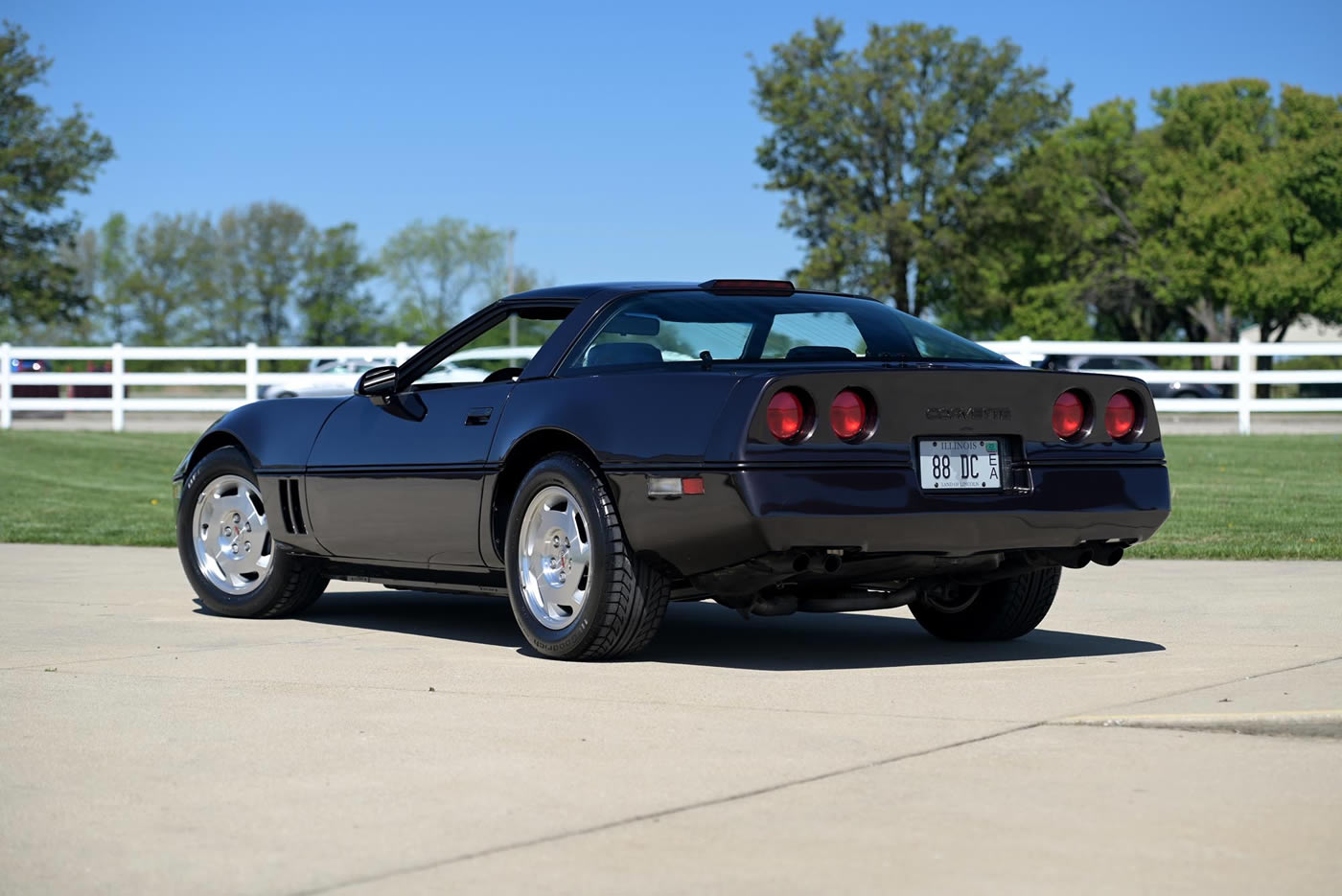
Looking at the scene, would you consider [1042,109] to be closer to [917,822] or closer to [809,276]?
[809,276]

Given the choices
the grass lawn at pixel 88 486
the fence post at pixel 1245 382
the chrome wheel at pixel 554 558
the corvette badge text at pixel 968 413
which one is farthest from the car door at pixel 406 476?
the fence post at pixel 1245 382

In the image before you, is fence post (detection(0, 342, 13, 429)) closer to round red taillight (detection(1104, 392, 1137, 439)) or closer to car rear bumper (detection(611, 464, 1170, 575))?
car rear bumper (detection(611, 464, 1170, 575))

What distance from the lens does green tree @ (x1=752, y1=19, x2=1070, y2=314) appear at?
67.1 meters

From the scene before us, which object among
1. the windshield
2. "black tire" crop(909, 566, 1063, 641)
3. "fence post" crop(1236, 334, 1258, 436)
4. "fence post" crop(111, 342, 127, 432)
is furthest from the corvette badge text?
"fence post" crop(111, 342, 127, 432)

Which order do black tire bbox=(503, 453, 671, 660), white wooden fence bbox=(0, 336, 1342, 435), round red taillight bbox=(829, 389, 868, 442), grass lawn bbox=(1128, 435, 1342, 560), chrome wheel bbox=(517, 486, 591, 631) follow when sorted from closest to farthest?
1. round red taillight bbox=(829, 389, 868, 442)
2. black tire bbox=(503, 453, 671, 660)
3. chrome wheel bbox=(517, 486, 591, 631)
4. grass lawn bbox=(1128, 435, 1342, 560)
5. white wooden fence bbox=(0, 336, 1342, 435)

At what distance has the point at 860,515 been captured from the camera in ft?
19.8

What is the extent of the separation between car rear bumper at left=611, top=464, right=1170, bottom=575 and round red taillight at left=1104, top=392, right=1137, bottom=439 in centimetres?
19

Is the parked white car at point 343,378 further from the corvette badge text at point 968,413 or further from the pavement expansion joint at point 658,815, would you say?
the pavement expansion joint at point 658,815

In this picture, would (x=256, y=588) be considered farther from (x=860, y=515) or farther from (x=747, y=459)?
(x=860, y=515)

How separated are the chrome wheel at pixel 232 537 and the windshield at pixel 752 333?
7.55 feet

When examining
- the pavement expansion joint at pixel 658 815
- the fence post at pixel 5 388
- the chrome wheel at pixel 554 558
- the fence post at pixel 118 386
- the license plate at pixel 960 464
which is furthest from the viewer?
the fence post at pixel 5 388

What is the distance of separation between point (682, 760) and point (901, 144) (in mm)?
65628

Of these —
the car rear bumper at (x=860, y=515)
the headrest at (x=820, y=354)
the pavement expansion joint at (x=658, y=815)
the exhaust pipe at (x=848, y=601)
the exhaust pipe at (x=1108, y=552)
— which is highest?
the headrest at (x=820, y=354)

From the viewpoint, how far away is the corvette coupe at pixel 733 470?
6066 millimetres
